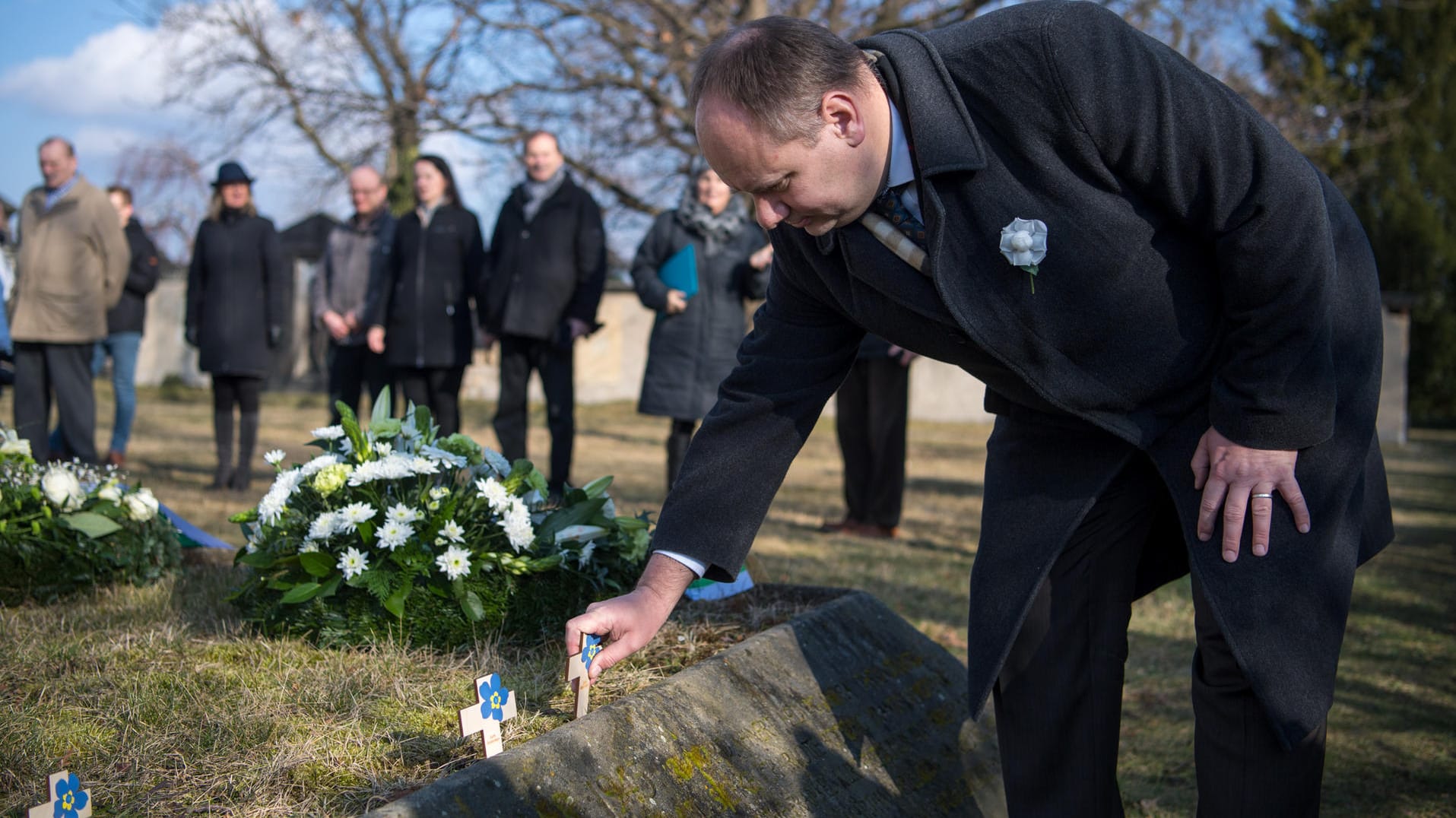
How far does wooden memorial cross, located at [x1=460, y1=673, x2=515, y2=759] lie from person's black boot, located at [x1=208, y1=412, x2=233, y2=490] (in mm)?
5806

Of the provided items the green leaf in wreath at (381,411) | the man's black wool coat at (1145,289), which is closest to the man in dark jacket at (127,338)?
the green leaf in wreath at (381,411)

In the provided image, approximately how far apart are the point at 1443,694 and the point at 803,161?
3395mm

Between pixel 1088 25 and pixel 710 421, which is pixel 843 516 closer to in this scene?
pixel 710 421

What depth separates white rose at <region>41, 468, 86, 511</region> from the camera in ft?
11.3

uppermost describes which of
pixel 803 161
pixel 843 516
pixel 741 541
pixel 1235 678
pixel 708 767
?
pixel 803 161

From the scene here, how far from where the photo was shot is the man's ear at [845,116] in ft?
5.88

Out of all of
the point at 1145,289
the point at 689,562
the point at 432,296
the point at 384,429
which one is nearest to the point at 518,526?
the point at 384,429

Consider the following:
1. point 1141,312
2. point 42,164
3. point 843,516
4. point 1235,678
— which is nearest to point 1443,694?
point 1235,678

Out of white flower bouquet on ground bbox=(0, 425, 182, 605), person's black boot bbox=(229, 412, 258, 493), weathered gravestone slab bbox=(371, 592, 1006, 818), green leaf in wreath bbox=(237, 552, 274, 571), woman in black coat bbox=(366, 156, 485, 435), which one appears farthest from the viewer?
person's black boot bbox=(229, 412, 258, 493)

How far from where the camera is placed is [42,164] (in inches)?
266

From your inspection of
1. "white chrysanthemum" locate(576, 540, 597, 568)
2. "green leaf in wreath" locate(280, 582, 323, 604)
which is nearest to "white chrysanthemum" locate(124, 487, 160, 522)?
"green leaf in wreath" locate(280, 582, 323, 604)

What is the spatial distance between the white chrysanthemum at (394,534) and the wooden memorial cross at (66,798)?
3.40ft

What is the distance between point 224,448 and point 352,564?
521cm

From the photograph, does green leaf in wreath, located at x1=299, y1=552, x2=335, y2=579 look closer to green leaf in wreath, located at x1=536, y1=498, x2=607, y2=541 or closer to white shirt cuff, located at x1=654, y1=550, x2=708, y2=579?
green leaf in wreath, located at x1=536, y1=498, x2=607, y2=541
